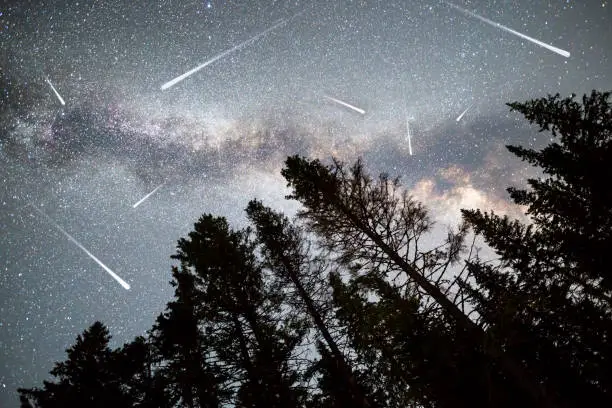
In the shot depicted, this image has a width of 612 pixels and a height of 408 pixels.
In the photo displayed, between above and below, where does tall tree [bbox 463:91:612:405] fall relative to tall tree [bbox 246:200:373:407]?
below

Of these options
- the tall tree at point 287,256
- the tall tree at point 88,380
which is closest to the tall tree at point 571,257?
the tall tree at point 287,256

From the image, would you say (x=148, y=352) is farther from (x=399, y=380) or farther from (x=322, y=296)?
(x=399, y=380)

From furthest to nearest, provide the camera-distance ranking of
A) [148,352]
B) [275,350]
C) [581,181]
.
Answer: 1. [148,352]
2. [275,350]
3. [581,181]

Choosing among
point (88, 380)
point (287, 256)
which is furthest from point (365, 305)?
point (88, 380)

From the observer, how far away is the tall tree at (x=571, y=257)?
8641 mm

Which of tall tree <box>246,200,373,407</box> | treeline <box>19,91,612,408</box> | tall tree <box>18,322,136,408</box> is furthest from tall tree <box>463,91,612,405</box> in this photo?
tall tree <box>18,322,136,408</box>

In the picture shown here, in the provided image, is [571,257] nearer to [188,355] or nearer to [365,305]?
[365,305]

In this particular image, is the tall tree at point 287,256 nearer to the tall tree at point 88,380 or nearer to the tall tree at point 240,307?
the tall tree at point 240,307

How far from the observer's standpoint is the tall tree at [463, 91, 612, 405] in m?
8.64

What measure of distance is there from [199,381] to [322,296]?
514 centimetres

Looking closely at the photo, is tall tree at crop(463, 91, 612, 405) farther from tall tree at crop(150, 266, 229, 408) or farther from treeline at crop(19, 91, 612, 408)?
tall tree at crop(150, 266, 229, 408)

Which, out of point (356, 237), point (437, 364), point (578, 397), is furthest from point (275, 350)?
point (578, 397)

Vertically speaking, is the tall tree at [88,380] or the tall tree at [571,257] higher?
the tall tree at [88,380]

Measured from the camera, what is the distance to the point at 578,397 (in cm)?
833
